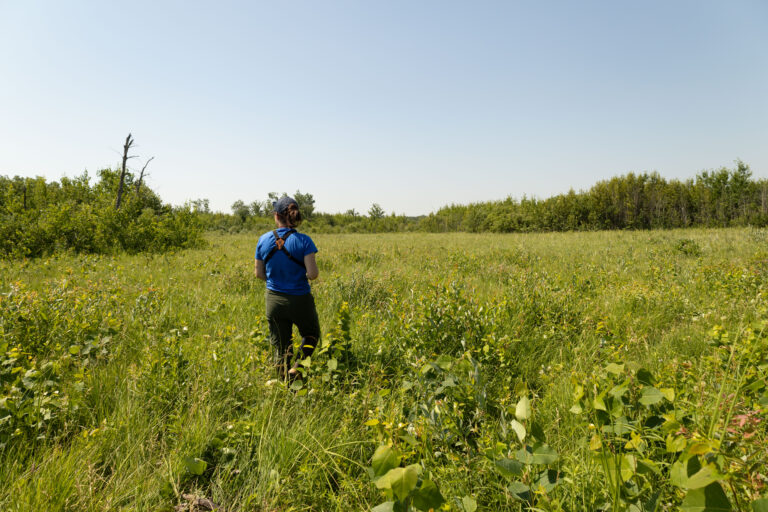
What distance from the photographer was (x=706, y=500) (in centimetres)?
75

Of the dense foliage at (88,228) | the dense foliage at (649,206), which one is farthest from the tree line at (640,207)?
the dense foliage at (88,228)

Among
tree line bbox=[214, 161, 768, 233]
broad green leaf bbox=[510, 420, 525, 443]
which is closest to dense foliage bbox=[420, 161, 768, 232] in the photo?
tree line bbox=[214, 161, 768, 233]

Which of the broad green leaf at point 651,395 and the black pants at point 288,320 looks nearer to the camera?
the broad green leaf at point 651,395

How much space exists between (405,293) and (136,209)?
16.7m

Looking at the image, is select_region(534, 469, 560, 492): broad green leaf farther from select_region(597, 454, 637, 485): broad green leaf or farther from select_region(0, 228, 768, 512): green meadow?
select_region(597, 454, 637, 485): broad green leaf

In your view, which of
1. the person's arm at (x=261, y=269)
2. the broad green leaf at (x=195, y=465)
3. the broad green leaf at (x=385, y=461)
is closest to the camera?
the broad green leaf at (x=385, y=461)

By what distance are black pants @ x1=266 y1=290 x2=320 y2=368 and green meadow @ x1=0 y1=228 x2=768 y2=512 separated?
0.99 feet

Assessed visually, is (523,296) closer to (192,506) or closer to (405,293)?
(405,293)

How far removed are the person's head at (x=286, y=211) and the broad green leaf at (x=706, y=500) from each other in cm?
374

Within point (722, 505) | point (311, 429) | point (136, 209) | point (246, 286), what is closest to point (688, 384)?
point (722, 505)

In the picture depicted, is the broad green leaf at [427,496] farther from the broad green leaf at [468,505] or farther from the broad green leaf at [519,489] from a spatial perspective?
the broad green leaf at [519,489]

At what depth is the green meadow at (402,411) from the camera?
1.26 meters

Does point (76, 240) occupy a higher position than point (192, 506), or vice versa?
point (76, 240)

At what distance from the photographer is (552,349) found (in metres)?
4.09
